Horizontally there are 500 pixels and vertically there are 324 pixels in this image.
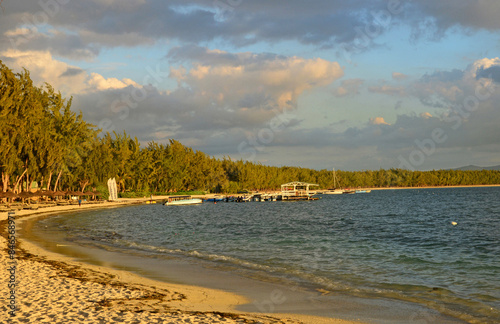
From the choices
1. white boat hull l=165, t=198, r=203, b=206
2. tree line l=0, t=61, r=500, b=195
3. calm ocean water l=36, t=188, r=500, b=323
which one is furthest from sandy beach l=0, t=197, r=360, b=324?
white boat hull l=165, t=198, r=203, b=206

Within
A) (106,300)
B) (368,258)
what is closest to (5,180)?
(368,258)

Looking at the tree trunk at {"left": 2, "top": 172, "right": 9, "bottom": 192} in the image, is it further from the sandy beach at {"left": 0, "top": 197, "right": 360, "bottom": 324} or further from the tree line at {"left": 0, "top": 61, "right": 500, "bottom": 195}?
the sandy beach at {"left": 0, "top": 197, "right": 360, "bottom": 324}

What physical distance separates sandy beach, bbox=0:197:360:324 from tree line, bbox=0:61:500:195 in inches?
1880

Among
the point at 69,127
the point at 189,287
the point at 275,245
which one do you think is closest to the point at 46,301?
the point at 189,287

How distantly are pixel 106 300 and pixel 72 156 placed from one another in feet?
270

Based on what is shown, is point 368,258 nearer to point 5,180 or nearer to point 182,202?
point 5,180

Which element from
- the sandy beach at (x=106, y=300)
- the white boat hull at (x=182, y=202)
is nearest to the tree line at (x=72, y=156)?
the white boat hull at (x=182, y=202)

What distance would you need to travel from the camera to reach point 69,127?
82188mm

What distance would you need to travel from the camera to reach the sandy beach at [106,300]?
10.1 meters

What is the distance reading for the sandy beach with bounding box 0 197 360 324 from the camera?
10094mm

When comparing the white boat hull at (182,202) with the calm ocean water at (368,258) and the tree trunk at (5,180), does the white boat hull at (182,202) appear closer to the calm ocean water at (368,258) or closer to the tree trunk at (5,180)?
the tree trunk at (5,180)

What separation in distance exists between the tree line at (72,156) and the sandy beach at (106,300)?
4775 cm

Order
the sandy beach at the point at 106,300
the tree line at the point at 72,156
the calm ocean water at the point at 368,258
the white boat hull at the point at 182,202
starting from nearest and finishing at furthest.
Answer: the sandy beach at the point at 106,300, the calm ocean water at the point at 368,258, the tree line at the point at 72,156, the white boat hull at the point at 182,202

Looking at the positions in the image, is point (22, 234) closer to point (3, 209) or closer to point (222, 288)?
point (222, 288)
